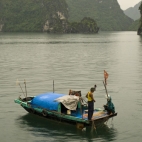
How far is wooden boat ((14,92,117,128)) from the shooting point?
67.3 ft

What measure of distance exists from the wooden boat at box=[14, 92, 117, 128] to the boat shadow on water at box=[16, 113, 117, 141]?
390 millimetres

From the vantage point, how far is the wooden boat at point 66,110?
20.5 metres

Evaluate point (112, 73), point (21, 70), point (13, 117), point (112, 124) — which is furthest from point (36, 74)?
point (112, 124)

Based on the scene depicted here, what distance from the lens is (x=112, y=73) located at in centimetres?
4188

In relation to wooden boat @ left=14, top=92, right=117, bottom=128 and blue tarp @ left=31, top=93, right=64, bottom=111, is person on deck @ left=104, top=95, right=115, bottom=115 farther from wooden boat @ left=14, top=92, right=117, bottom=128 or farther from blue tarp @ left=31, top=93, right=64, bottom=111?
blue tarp @ left=31, top=93, right=64, bottom=111

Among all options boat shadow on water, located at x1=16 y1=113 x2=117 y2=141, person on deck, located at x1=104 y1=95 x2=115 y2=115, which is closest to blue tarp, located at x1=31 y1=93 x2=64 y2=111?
boat shadow on water, located at x1=16 y1=113 x2=117 y2=141

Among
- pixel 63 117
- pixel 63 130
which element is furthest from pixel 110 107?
pixel 63 130

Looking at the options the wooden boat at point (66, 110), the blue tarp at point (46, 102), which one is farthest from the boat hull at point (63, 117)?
the blue tarp at point (46, 102)

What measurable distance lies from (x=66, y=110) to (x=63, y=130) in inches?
62.2

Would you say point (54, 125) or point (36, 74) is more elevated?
point (36, 74)

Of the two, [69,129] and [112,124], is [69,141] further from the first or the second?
[112,124]

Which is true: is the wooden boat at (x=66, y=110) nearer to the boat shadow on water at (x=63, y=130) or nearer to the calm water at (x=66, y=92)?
the boat shadow on water at (x=63, y=130)

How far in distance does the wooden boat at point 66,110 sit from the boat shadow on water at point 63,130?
15.3 inches

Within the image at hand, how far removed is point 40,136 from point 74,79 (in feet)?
57.5
